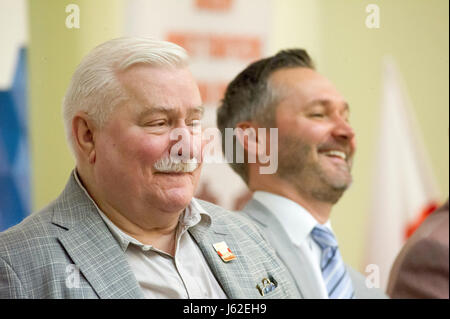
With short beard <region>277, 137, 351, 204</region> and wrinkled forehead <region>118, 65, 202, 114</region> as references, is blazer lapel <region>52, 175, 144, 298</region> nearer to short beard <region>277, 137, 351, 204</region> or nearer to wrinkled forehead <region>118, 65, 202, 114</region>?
wrinkled forehead <region>118, 65, 202, 114</region>

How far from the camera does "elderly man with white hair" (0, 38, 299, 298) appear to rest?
1024 millimetres

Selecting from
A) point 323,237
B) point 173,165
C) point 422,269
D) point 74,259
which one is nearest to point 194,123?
point 173,165

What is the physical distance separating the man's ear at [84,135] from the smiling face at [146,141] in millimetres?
11

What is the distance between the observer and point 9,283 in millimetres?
965

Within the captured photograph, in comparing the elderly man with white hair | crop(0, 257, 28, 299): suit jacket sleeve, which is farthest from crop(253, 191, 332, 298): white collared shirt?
crop(0, 257, 28, 299): suit jacket sleeve

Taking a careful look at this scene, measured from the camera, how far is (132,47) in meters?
1.05

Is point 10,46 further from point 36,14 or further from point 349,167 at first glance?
point 349,167

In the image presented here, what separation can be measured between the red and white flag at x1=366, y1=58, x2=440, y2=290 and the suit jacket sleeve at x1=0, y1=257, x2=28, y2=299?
102 centimetres

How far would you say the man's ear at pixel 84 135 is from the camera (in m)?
1.06

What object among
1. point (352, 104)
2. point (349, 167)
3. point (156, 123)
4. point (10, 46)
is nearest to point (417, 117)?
point (352, 104)

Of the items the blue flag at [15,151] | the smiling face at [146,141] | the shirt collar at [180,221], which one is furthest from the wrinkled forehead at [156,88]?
the blue flag at [15,151]

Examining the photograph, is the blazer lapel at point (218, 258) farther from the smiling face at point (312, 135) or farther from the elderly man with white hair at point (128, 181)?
the smiling face at point (312, 135)

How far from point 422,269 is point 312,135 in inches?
19.9
